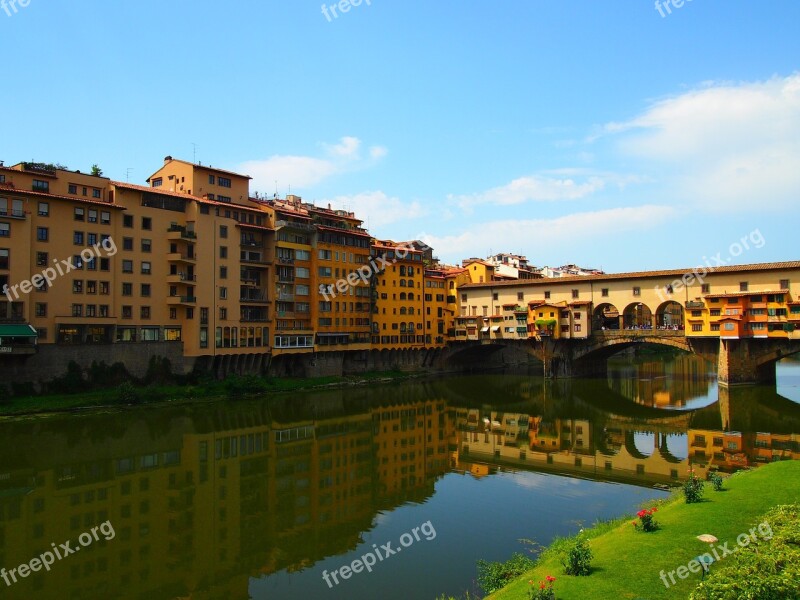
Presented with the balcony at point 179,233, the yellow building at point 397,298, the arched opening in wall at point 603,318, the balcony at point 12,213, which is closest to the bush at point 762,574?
the balcony at point 12,213

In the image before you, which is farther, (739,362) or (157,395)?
(739,362)

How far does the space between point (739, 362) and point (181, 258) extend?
49198 millimetres

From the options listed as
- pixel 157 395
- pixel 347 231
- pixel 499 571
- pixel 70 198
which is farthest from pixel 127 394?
pixel 499 571

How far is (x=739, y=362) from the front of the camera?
55219 millimetres

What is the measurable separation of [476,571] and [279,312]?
4413 cm

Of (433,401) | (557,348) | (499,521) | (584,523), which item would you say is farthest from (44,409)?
(557,348)

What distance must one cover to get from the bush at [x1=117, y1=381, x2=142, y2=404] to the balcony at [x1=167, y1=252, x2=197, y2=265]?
11091 mm

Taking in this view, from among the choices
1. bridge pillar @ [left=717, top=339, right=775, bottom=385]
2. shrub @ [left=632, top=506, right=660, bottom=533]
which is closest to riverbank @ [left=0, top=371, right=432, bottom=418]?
bridge pillar @ [left=717, top=339, right=775, bottom=385]

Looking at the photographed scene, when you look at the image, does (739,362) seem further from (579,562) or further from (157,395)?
(579,562)

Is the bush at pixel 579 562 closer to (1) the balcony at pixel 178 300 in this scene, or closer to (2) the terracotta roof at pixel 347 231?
(1) the balcony at pixel 178 300

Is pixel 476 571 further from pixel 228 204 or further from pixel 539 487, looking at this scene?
pixel 228 204

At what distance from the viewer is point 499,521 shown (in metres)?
20.9

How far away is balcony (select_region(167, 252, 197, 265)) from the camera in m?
50.2

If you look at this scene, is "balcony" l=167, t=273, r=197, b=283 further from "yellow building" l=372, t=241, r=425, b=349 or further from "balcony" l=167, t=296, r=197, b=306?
"yellow building" l=372, t=241, r=425, b=349
